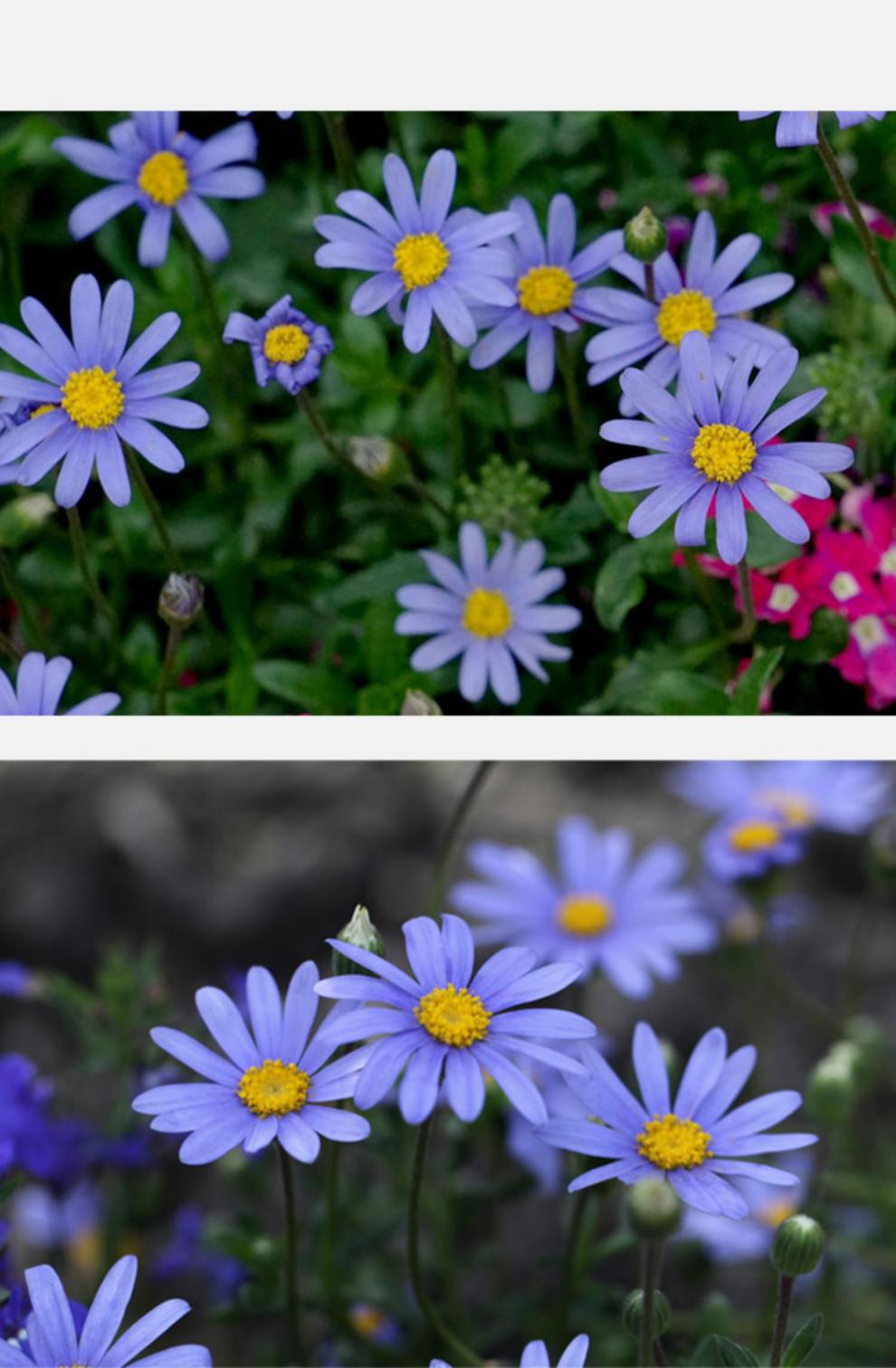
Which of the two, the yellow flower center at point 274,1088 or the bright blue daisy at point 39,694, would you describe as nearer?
the yellow flower center at point 274,1088

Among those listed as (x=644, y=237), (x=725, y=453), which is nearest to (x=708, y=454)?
(x=725, y=453)

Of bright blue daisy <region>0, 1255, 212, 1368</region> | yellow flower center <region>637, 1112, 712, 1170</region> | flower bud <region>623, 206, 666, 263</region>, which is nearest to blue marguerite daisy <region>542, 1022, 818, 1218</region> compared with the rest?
yellow flower center <region>637, 1112, 712, 1170</region>

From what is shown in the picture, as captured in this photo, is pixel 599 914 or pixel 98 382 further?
pixel 599 914

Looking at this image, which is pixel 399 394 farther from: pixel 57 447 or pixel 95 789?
pixel 95 789

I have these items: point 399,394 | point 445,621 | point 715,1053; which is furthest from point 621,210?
point 715,1053

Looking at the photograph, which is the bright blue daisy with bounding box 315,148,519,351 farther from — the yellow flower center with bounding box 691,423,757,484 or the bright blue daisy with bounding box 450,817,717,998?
the bright blue daisy with bounding box 450,817,717,998

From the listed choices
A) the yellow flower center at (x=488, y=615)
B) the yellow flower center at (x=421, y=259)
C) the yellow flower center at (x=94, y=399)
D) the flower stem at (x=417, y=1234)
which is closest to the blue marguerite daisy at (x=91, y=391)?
the yellow flower center at (x=94, y=399)

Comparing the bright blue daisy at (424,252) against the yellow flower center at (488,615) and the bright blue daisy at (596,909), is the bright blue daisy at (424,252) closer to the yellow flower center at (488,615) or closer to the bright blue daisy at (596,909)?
the yellow flower center at (488,615)
